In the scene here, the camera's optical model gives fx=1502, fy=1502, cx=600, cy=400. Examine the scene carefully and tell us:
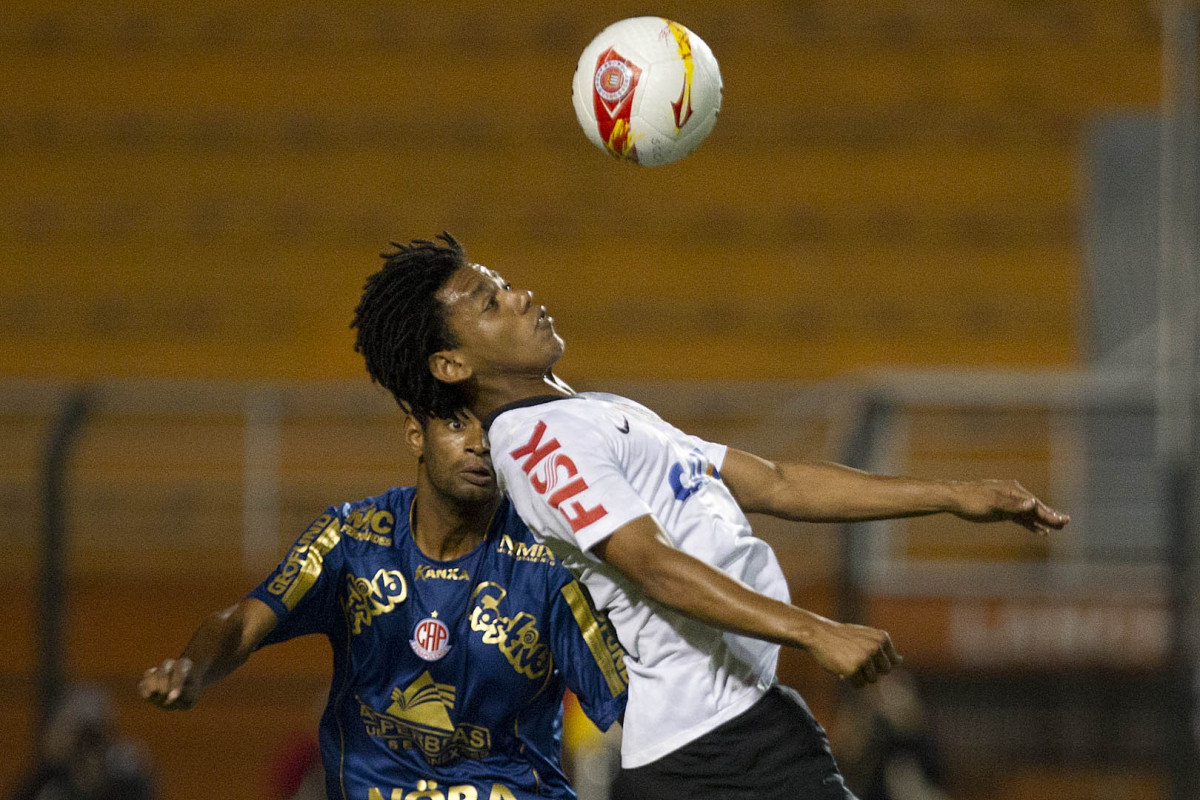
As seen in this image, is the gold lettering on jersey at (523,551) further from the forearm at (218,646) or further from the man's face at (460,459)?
the forearm at (218,646)

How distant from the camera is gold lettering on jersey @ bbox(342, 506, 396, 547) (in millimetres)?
3496

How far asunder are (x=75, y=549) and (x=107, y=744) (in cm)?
295

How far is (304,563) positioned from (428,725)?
0.47 m

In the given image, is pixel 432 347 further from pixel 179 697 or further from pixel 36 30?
pixel 36 30

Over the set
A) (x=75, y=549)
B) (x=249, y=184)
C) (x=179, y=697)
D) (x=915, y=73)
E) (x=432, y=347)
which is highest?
(x=915, y=73)

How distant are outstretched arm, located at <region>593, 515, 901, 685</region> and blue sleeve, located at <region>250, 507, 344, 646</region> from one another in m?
0.87

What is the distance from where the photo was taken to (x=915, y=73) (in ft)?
36.0

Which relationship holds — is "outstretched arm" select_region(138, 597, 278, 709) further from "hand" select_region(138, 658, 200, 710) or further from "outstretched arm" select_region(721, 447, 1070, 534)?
"outstretched arm" select_region(721, 447, 1070, 534)

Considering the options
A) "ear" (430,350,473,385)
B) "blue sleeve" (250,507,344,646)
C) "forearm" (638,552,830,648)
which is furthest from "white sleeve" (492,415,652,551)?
"blue sleeve" (250,507,344,646)

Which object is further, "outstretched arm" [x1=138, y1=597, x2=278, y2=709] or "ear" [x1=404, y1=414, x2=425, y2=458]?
"ear" [x1=404, y1=414, x2=425, y2=458]

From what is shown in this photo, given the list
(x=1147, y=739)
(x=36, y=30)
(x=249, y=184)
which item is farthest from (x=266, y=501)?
(x=1147, y=739)

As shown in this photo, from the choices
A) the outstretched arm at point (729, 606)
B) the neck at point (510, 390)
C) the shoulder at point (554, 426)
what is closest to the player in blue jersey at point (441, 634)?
the neck at point (510, 390)

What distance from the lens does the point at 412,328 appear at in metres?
3.25

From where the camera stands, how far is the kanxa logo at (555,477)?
2824 mm
